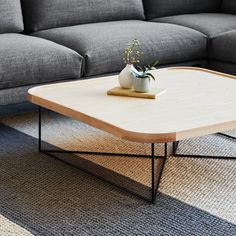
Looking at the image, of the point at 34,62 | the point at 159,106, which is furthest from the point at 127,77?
the point at 34,62

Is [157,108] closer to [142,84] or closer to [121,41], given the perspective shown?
[142,84]

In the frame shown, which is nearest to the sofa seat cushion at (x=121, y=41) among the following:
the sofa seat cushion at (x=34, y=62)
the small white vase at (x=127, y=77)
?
the sofa seat cushion at (x=34, y=62)

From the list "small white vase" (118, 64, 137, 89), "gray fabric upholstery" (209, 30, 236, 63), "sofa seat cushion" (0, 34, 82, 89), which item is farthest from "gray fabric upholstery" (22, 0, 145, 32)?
"small white vase" (118, 64, 137, 89)

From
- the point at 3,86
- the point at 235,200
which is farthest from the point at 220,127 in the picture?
the point at 3,86

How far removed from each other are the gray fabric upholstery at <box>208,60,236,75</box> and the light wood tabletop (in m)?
0.61

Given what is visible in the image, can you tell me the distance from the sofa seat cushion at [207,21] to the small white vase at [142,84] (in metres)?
1.27

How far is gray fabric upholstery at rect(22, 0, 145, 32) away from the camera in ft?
12.6

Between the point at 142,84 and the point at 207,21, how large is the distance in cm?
151

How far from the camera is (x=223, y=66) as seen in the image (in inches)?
149

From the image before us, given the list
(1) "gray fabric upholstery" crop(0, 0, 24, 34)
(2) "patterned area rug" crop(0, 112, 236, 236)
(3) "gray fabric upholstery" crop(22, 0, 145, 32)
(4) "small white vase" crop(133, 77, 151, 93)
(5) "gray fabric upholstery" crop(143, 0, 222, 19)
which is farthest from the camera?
(5) "gray fabric upholstery" crop(143, 0, 222, 19)

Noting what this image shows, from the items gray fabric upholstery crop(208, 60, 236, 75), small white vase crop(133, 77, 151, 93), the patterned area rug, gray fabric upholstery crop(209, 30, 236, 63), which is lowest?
the patterned area rug

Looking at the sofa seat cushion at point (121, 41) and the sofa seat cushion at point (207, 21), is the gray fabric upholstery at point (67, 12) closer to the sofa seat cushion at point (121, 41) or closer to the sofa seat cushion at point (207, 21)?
the sofa seat cushion at point (121, 41)

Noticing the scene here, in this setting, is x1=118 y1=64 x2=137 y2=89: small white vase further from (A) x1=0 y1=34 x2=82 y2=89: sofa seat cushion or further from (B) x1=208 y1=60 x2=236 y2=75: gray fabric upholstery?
(B) x1=208 y1=60 x2=236 y2=75: gray fabric upholstery

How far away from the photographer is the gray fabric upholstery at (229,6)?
14.5 feet
